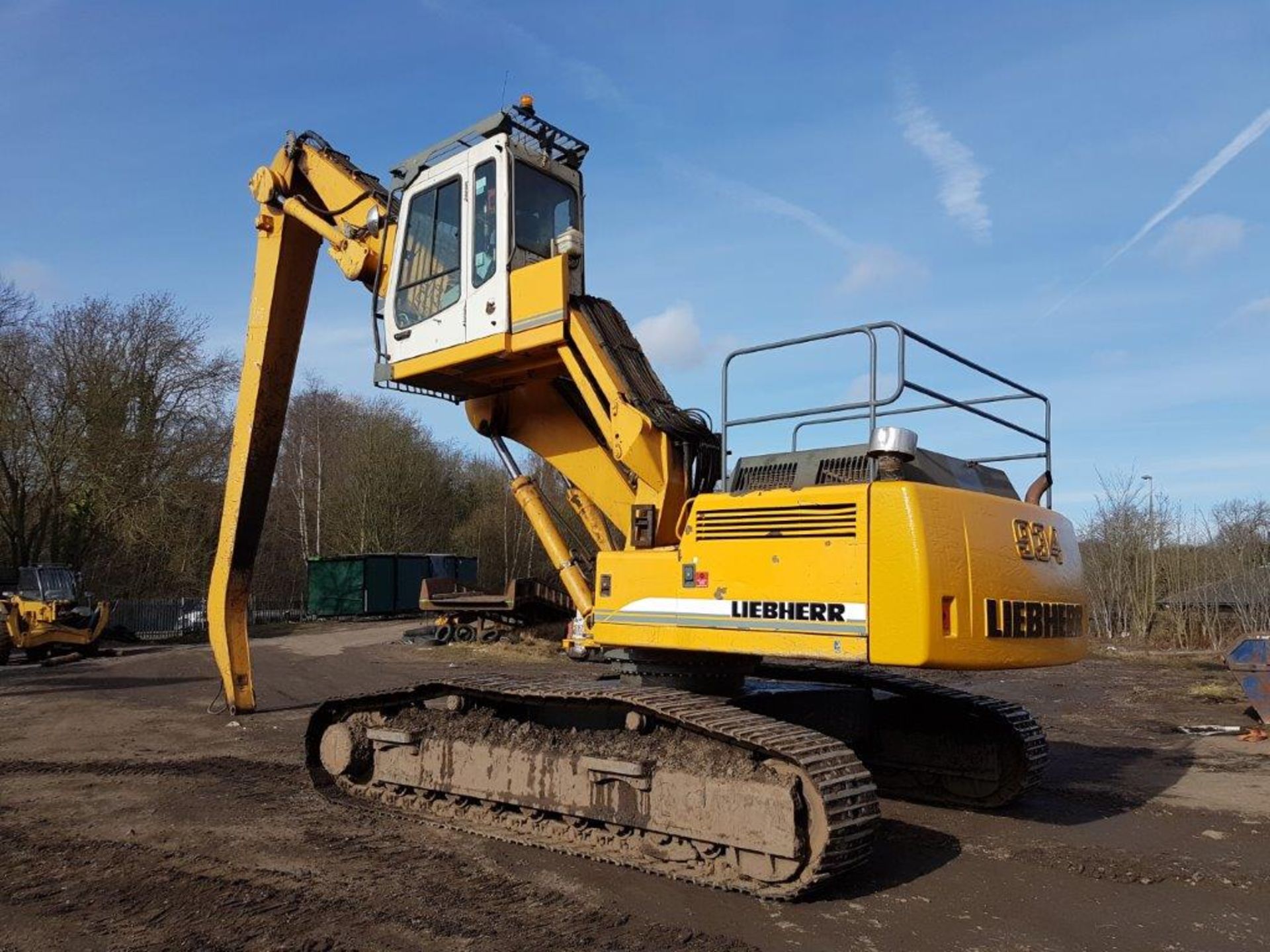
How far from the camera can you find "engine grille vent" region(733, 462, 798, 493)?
5.39 metres

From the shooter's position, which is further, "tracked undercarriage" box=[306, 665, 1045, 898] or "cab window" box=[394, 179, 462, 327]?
"cab window" box=[394, 179, 462, 327]

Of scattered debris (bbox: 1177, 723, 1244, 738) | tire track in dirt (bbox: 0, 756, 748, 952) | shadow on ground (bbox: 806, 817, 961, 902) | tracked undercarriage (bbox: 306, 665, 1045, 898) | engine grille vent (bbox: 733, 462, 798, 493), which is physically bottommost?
scattered debris (bbox: 1177, 723, 1244, 738)

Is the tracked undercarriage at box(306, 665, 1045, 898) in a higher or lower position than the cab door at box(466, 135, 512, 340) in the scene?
lower

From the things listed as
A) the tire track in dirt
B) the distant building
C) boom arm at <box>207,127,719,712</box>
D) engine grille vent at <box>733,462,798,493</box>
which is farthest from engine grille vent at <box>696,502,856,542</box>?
the distant building

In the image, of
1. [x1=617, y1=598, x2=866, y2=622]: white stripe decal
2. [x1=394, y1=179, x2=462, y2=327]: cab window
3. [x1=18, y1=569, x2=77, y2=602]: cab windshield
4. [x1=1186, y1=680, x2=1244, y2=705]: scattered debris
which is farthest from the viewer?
[x1=18, y1=569, x2=77, y2=602]: cab windshield

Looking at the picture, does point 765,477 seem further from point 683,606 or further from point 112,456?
point 112,456

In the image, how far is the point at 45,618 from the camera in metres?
20.6

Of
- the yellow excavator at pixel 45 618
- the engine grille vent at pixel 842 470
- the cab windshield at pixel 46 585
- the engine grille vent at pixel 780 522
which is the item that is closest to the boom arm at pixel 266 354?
the engine grille vent at pixel 780 522

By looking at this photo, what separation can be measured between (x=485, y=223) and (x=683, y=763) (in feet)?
12.4

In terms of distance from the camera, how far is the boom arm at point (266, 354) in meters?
9.59

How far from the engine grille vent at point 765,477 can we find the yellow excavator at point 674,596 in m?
0.01

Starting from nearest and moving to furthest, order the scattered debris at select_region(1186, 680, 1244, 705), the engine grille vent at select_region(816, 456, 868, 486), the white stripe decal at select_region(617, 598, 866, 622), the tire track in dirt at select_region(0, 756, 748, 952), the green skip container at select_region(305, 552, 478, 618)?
the tire track in dirt at select_region(0, 756, 748, 952), the engine grille vent at select_region(816, 456, 868, 486), the white stripe decal at select_region(617, 598, 866, 622), the scattered debris at select_region(1186, 680, 1244, 705), the green skip container at select_region(305, 552, 478, 618)

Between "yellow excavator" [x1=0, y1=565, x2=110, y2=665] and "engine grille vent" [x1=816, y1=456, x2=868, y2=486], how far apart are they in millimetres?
19478

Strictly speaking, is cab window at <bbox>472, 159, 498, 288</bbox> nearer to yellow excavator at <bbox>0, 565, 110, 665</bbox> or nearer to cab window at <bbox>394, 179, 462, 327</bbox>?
cab window at <bbox>394, 179, 462, 327</bbox>
